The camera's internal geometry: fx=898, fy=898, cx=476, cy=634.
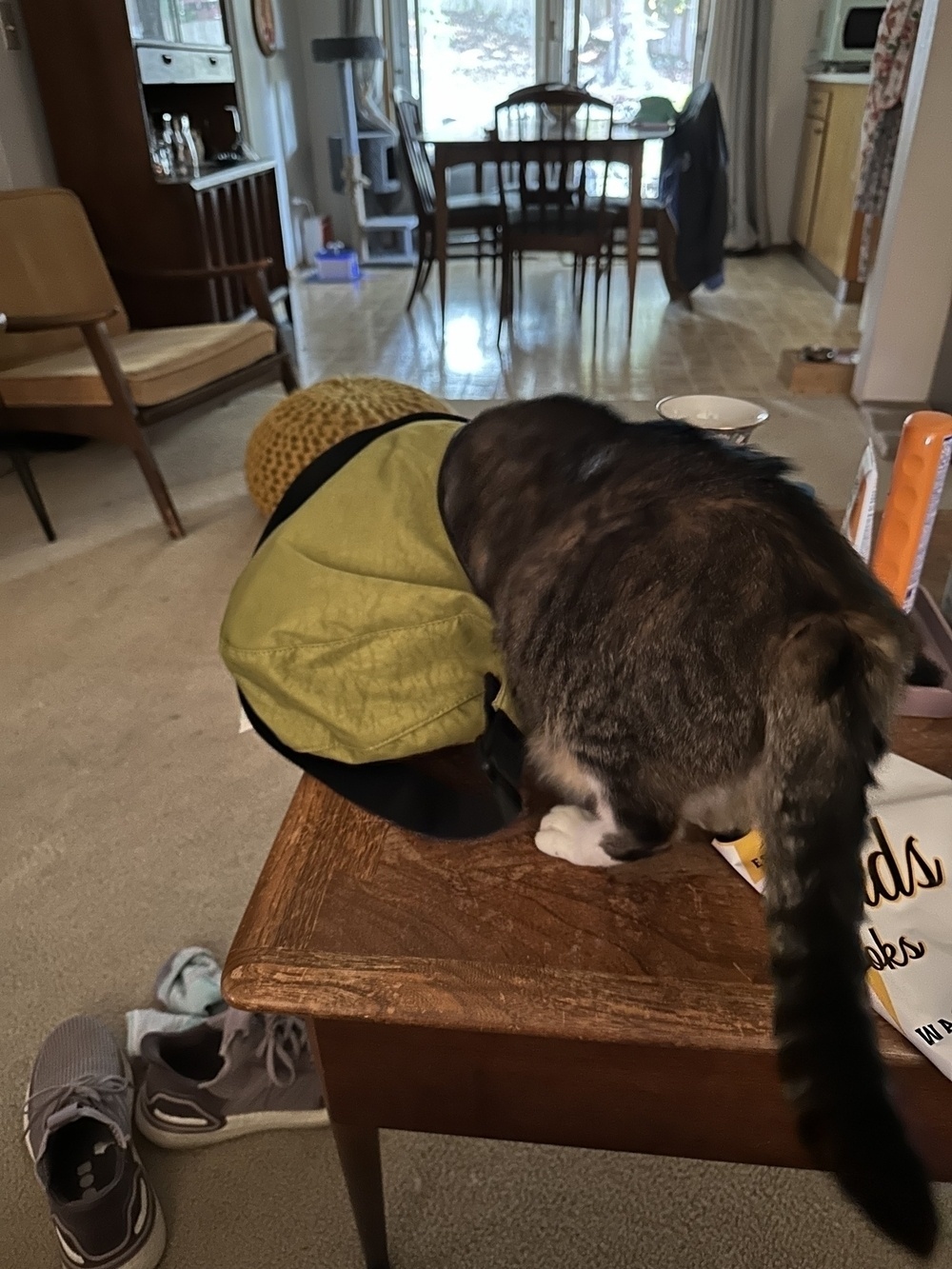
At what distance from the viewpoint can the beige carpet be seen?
104cm

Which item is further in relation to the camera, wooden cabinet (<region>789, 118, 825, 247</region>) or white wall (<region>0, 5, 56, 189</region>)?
wooden cabinet (<region>789, 118, 825, 247</region>)

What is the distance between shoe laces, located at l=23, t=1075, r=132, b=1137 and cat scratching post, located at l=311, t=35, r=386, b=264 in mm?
5603

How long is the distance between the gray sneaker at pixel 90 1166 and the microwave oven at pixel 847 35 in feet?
19.3

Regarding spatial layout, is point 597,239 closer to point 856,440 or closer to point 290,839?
point 856,440

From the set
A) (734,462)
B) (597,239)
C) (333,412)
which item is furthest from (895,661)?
(597,239)

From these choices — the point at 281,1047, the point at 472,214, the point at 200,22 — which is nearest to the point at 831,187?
the point at 472,214

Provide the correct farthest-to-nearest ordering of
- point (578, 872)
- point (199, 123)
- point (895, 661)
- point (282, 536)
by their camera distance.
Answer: point (199, 123), point (282, 536), point (578, 872), point (895, 661)

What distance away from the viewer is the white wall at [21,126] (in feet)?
9.66

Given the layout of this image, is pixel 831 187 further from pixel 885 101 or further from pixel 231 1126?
pixel 231 1126

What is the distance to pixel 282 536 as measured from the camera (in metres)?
0.92

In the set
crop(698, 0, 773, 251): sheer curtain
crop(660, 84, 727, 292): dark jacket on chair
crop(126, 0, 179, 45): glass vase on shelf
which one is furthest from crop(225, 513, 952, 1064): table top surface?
crop(698, 0, 773, 251): sheer curtain

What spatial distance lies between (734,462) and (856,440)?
2.56m

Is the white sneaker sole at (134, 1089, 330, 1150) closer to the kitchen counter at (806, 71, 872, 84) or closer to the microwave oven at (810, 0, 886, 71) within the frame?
the kitchen counter at (806, 71, 872, 84)

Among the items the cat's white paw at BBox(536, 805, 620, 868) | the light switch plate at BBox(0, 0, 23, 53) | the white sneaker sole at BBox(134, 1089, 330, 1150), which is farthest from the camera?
the light switch plate at BBox(0, 0, 23, 53)
